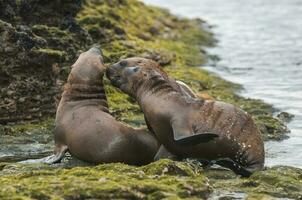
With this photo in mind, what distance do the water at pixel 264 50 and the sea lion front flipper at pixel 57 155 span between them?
2.69 metres

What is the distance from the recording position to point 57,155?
Result: 10570mm

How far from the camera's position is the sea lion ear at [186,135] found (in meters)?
9.68

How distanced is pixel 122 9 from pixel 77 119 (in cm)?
1181

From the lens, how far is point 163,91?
34.8 ft

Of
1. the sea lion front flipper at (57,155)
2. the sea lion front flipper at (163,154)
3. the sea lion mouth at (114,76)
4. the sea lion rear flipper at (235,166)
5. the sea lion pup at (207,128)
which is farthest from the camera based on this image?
the sea lion mouth at (114,76)

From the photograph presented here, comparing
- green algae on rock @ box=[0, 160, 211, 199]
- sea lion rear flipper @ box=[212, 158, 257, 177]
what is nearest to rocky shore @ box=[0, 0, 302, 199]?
green algae on rock @ box=[0, 160, 211, 199]

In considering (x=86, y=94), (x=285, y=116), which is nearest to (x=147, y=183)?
(x=86, y=94)

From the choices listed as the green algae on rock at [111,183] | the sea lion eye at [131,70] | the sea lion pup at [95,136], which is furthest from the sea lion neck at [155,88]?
the green algae on rock at [111,183]

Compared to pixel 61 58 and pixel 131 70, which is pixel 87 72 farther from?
pixel 61 58

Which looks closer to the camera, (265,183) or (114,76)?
(265,183)

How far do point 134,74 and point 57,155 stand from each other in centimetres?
149

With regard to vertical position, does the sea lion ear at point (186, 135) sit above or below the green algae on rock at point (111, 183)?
above

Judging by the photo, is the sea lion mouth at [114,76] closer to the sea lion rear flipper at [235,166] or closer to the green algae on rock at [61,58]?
the sea lion rear flipper at [235,166]

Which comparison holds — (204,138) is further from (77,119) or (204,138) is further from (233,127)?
(77,119)
